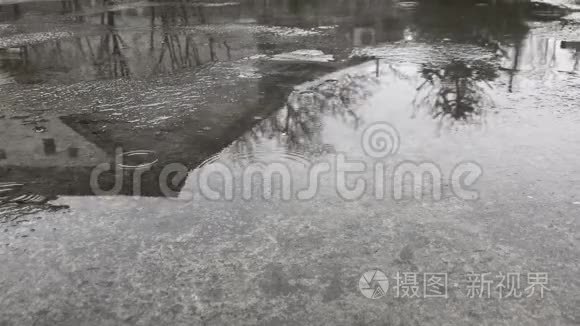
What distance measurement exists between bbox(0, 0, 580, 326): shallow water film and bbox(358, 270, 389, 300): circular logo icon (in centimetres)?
1

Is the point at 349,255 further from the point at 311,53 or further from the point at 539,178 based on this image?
the point at 311,53

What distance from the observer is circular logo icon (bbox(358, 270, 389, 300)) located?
253 centimetres

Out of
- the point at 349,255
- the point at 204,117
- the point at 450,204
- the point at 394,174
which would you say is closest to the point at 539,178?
the point at 450,204

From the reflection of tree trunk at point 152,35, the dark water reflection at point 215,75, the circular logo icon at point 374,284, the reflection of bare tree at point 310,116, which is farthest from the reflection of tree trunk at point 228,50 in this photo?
the circular logo icon at point 374,284

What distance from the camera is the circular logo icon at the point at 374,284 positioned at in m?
2.53

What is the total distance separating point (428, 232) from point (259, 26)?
747 cm

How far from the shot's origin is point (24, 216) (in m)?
3.29

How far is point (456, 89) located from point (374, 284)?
12.0 ft

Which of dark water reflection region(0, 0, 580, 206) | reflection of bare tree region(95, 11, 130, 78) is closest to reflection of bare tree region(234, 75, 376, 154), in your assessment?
dark water reflection region(0, 0, 580, 206)

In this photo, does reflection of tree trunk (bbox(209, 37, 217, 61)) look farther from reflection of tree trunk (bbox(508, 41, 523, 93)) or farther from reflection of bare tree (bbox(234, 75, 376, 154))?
reflection of tree trunk (bbox(508, 41, 523, 93))

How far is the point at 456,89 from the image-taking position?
564 centimetres

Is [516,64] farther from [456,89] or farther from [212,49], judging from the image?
[212,49]

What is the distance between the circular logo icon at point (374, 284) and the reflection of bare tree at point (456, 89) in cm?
262

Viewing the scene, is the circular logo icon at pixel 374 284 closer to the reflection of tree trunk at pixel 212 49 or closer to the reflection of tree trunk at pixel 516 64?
the reflection of tree trunk at pixel 516 64
